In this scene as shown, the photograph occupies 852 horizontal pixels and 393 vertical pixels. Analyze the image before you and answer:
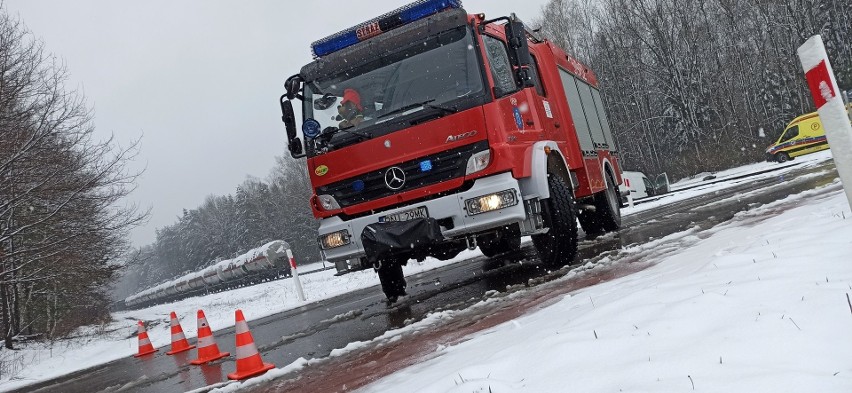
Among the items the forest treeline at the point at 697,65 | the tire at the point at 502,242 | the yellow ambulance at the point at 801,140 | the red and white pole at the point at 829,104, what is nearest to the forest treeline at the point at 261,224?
the forest treeline at the point at 697,65

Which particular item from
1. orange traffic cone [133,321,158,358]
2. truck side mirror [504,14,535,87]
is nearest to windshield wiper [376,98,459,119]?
truck side mirror [504,14,535,87]

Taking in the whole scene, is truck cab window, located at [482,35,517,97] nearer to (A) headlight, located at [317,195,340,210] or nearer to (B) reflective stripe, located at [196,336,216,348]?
(A) headlight, located at [317,195,340,210]

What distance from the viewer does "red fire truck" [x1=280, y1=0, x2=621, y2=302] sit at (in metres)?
6.75

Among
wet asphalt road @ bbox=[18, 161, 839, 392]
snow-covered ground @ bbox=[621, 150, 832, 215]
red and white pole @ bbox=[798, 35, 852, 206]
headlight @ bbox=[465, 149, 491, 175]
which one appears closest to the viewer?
red and white pole @ bbox=[798, 35, 852, 206]

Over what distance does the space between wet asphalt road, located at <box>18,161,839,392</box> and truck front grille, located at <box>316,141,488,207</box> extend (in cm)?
133

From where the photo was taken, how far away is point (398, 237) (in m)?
6.83

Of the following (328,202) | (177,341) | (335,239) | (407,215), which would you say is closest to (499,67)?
(407,215)

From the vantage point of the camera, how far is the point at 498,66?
280 inches

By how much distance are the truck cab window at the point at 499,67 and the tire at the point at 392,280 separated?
2769mm

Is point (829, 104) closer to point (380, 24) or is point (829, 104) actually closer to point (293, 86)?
point (380, 24)

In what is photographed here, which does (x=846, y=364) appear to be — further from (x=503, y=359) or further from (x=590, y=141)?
(x=590, y=141)

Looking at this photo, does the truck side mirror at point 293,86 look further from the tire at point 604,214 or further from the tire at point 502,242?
the tire at point 604,214

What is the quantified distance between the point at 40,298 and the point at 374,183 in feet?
54.9

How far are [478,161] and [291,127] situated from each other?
8.06ft
